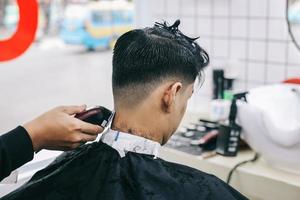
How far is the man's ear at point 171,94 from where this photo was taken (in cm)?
130

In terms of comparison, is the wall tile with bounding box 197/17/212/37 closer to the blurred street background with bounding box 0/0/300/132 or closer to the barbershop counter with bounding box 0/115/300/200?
the blurred street background with bounding box 0/0/300/132

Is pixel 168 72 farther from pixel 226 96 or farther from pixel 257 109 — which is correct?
pixel 226 96

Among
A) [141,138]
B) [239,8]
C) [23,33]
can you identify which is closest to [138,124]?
[141,138]

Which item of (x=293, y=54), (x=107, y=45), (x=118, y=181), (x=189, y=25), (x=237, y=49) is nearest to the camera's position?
(x=118, y=181)

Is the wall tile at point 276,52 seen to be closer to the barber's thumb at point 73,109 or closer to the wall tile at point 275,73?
the wall tile at point 275,73

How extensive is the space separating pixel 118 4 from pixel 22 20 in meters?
2.55

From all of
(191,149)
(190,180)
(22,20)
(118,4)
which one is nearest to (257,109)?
(191,149)

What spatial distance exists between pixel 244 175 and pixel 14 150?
1032mm

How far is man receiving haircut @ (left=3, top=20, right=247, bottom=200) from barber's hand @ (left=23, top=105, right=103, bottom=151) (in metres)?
0.10

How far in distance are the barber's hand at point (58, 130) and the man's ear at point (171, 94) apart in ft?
0.73

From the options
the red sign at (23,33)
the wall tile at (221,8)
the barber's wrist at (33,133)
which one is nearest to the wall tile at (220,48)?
the wall tile at (221,8)

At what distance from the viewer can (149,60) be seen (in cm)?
129

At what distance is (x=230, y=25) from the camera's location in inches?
97.2

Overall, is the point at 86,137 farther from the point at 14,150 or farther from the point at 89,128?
the point at 14,150
